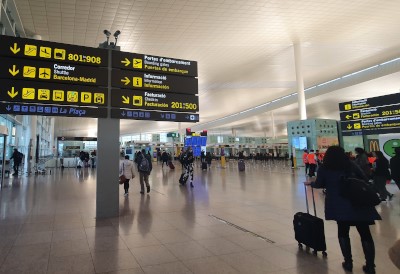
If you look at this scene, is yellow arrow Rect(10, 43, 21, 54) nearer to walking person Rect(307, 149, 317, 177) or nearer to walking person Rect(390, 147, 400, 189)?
walking person Rect(390, 147, 400, 189)

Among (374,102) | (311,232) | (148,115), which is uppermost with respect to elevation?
(374,102)

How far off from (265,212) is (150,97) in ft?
13.5

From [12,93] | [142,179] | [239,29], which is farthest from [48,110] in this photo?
[239,29]

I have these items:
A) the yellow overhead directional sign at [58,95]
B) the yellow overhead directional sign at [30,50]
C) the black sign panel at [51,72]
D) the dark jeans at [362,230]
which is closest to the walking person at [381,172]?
the dark jeans at [362,230]

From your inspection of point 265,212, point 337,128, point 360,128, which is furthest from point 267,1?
point 337,128

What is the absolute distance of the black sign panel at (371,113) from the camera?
38.9 feet

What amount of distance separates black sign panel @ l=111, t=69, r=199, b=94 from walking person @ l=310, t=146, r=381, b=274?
15.4ft

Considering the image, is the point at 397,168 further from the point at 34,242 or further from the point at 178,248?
the point at 34,242

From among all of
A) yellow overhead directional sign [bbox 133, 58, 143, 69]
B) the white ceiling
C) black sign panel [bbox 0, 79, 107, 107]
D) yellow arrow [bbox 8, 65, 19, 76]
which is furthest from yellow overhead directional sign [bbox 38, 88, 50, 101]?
the white ceiling

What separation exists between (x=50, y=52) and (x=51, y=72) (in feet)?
1.68

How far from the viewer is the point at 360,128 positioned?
13305 mm

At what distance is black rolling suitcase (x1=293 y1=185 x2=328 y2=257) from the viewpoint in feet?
12.7

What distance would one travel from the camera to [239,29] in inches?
629

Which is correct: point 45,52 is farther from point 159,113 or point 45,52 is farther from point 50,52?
point 159,113
